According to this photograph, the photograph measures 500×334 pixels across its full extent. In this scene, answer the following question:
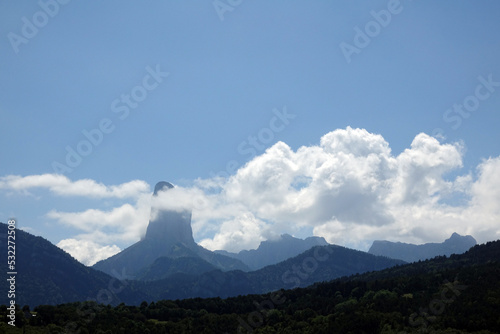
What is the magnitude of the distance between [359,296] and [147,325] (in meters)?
83.8

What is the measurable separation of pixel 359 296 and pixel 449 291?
33.6 metres

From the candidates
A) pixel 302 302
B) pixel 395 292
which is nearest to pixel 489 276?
pixel 395 292

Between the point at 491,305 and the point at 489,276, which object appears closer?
the point at 491,305

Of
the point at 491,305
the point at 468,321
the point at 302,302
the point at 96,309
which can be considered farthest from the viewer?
the point at 302,302

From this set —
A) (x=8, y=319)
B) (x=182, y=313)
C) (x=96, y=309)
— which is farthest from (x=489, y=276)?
(x=8, y=319)

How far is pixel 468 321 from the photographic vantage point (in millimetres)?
96000

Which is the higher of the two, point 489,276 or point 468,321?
point 489,276

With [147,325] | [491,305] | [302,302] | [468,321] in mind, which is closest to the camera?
[468,321]

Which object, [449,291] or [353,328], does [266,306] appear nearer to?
[353,328]

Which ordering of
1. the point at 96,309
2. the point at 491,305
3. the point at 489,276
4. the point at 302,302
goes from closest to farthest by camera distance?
the point at 491,305 → the point at 96,309 → the point at 489,276 → the point at 302,302

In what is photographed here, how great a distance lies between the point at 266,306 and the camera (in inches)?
5984

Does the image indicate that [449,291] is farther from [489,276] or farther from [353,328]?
[353,328]

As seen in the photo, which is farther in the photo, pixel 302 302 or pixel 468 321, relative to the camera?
pixel 302 302

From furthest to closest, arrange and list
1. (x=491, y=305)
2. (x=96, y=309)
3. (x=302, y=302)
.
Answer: (x=302, y=302) → (x=96, y=309) → (x=491, y=305)
